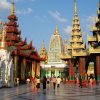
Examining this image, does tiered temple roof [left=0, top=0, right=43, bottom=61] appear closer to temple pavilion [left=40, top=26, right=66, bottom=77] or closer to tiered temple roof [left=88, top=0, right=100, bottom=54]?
tiered temple roof [left=88, top=0, right=100, bottom=54]

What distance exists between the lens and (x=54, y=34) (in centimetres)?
10956

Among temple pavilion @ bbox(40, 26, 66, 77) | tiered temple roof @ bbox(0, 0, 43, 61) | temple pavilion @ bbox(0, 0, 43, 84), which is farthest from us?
temple pavilion @ bbox(40, 26, 66, 77)

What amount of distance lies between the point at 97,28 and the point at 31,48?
15193 millimetres

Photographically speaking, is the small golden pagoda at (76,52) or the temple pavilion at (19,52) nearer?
the small golden pagoda at (76,52)

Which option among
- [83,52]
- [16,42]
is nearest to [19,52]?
[16,42]

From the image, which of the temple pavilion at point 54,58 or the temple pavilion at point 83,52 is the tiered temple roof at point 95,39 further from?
the temple pavilion at point 54,58

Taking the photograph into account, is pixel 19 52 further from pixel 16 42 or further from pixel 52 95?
pixel 52 95

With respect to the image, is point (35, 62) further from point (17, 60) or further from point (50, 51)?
point (50, 51)

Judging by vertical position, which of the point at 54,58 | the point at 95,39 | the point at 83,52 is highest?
the point at 54,58

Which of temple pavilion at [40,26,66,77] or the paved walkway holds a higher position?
temple pavilion at [40,26,66,77]

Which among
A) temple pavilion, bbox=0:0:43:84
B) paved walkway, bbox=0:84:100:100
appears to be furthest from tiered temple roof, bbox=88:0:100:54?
paved walkway, bbox=0:84:100:100

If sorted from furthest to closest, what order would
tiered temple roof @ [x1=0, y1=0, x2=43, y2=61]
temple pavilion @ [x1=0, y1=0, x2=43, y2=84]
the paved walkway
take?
1. tiered temple roof @ [x1=0, y1=0, x2=43, y2=61]
2. temple pavilion @ [x1=0, y1=0, x2=43, y2=84]
3. the paved walkway

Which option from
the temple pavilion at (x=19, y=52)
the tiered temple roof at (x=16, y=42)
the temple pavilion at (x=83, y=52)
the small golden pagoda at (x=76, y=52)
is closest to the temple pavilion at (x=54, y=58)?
the small golden pagoda at (x=76, y=52)

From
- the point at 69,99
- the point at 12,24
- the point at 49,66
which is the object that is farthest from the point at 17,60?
the point at 49,66
